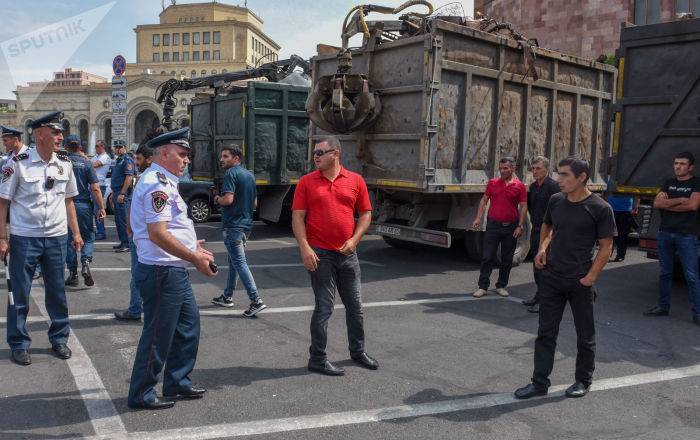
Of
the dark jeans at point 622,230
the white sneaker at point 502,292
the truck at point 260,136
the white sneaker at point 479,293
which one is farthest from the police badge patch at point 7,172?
the dark jeans at point 622,230

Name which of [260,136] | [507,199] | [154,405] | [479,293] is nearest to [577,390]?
[154,405]

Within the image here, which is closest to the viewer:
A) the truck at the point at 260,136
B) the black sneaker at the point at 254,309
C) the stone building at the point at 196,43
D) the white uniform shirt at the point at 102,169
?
the black sneaker at the point at 254,309

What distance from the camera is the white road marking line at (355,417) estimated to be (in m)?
3.68

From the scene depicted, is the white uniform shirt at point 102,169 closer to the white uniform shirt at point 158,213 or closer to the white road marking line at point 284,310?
the white road marking line at point 284,310

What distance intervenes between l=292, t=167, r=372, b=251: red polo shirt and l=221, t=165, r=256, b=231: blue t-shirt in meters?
1.92

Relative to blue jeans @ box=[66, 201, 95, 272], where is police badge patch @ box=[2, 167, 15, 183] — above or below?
above

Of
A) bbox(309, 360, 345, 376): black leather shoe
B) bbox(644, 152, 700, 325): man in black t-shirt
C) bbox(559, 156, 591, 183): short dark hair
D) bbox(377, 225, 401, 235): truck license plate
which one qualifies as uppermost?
bbox(559, 156, 591, 183): short dark hair

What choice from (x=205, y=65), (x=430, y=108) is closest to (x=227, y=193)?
(x=430, y=108)

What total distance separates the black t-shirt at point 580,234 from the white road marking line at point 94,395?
3133 millimetres

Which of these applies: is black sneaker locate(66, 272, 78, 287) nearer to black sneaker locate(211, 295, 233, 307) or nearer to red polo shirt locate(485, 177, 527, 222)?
black sneaker locate(211, 295, 233, 307)

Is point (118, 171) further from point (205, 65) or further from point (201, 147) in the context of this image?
point (205, 65)

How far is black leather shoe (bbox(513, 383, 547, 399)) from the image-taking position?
4406 mm

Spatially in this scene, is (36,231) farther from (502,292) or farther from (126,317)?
(502,292)

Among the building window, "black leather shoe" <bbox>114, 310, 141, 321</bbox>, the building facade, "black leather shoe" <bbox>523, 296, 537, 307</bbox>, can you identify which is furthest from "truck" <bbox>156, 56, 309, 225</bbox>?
the building window
